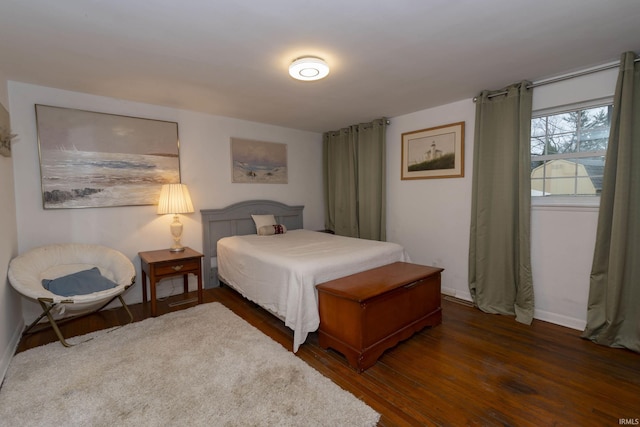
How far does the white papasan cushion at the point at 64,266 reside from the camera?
2281 mm

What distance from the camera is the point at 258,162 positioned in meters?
4.41

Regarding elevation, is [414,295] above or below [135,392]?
above

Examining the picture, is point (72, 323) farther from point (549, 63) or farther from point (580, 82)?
point (580, 82)

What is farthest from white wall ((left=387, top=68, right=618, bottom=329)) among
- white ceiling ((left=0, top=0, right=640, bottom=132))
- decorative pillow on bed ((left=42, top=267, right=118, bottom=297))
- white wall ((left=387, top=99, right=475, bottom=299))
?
decorative pillow on bed ((left=42, top=267, right=118, bottom=297))

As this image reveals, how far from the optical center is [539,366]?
2129 millimetres

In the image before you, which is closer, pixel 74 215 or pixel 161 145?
pixel 74 215

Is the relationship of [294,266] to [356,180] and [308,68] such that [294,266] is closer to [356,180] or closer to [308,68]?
[308,68]

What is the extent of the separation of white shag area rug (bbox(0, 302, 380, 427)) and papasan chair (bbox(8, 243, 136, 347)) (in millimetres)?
370

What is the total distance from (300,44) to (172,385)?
2506mm

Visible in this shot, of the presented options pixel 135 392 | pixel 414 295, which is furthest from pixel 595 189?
pixel 135 392

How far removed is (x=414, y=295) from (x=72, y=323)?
332 cm

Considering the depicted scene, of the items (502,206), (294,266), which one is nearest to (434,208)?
(502,206)

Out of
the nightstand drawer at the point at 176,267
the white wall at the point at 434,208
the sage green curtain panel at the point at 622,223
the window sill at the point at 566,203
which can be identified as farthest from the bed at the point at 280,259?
the sage green curtain panel at the point at 622,223

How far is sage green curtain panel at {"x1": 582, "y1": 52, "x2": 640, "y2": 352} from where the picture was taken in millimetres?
2264
